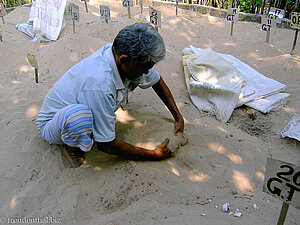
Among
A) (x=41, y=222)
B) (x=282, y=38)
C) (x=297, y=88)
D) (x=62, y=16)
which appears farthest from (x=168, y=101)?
(x=62, y=16)

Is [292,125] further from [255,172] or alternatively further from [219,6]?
[219,6]

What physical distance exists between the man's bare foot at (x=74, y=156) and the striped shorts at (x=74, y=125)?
13 centimetres

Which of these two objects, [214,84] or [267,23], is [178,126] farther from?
Answer: [267,23]

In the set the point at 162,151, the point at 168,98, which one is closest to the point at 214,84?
the point at 168,98

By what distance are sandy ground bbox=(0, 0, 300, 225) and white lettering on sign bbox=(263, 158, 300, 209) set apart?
0.30m

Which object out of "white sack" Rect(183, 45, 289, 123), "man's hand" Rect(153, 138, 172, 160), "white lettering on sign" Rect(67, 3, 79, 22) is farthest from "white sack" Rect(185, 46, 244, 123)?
"white lettering on sign" Rect(67, 3, 79, 22)

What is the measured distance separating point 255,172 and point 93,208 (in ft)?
3.34

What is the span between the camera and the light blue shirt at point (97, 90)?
55.0 inches

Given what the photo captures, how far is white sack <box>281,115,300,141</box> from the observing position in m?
2.02

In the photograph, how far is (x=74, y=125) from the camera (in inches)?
56.1

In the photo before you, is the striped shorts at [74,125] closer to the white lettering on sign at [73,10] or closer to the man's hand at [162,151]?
the man's hand at [162,151]

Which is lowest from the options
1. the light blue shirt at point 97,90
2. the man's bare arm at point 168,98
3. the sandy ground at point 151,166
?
the sandy ground at point 151,166

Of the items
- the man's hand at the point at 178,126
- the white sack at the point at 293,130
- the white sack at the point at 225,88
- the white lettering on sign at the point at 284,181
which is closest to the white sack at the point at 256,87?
the white sack at the point at 225,88

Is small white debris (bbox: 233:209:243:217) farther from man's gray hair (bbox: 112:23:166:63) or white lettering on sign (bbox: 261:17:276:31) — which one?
white lettering on sign (bbox: 261:17:276:31)
